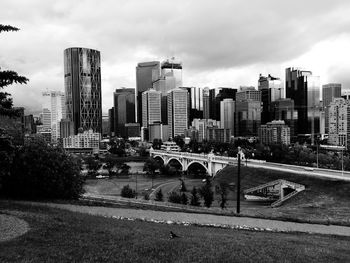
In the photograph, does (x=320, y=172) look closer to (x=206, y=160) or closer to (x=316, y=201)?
(x=316, y=201)

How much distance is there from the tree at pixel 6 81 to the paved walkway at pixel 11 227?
4174 mm

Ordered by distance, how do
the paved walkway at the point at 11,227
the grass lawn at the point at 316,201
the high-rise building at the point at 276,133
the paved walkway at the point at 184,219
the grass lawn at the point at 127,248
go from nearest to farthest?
the grass lawn at the point at 127,248 < the paved walkway at the point at 11,227 < the paved walkway at the point at 184,219 < the grass lawn at the point at 316,201 < the high-rise building at the point at 276,133

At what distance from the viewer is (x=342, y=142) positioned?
559 ft

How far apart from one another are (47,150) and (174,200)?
23.5 metres

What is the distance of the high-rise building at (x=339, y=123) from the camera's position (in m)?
175

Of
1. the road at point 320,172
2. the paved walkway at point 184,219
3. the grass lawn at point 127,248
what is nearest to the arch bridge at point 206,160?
the road at point 320,172

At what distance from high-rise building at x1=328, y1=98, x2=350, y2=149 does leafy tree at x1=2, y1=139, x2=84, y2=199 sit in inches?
6690

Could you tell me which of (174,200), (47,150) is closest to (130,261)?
(47,150)

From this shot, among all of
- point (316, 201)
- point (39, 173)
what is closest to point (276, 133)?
point (316, 201)

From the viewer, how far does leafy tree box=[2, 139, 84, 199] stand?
2467 centimetres

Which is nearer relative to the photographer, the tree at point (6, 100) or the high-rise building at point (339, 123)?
the tree at point (6, 100)

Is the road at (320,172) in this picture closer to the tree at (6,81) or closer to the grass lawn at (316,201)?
the grass lawn at (316,201)

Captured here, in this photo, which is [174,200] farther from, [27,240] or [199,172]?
[199,172]

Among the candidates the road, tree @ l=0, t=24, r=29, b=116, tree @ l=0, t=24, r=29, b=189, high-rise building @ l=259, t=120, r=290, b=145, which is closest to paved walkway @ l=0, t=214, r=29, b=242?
tree @ l=0, t=24, r=29, b=189
